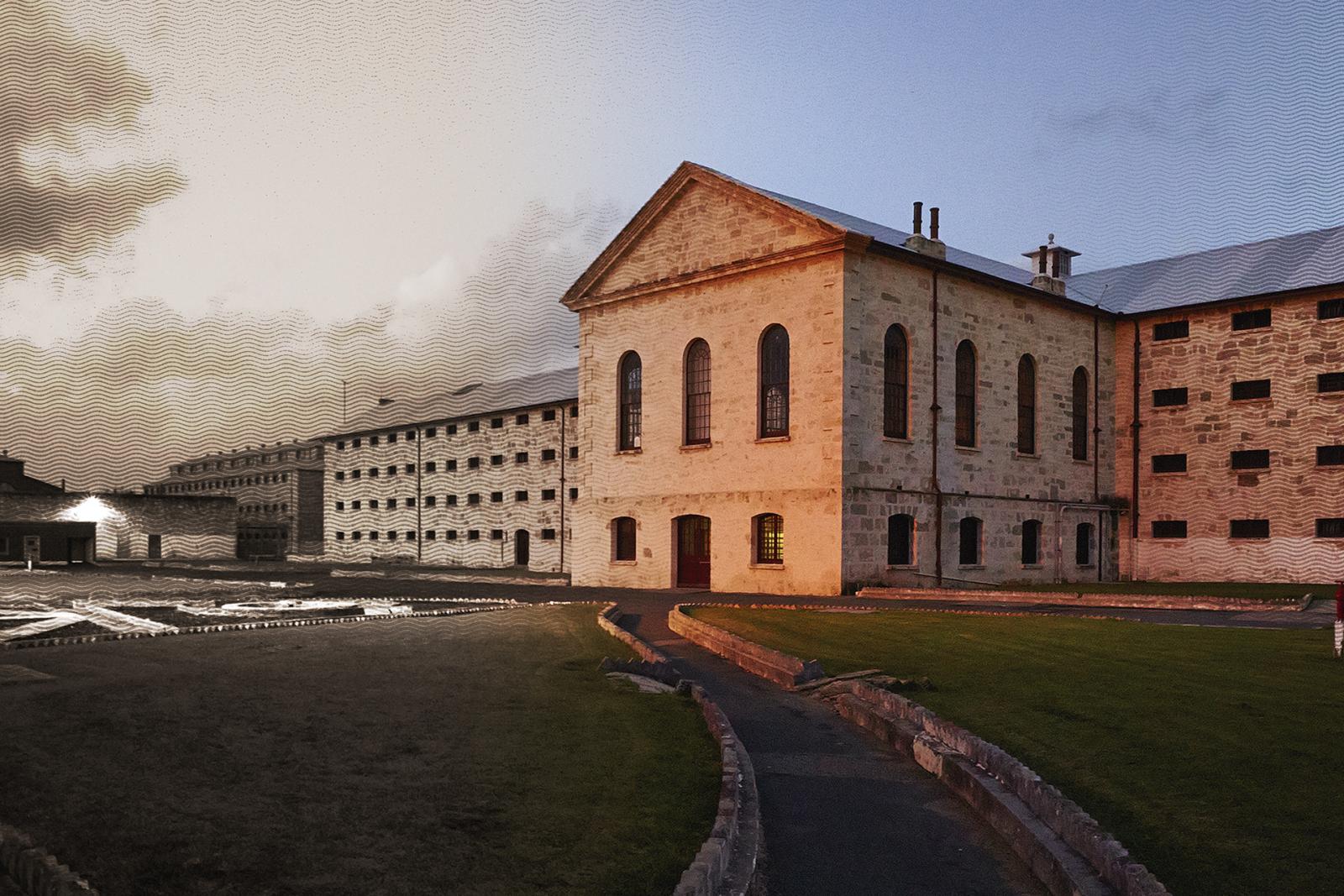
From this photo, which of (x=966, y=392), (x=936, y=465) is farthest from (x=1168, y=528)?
(x=936, y=465)

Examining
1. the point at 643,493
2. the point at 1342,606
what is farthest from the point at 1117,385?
the point at 1342,606

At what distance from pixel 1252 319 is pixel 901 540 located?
14290 mm

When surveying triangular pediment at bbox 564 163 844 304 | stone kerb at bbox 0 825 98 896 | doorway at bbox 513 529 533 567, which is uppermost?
triangular pediment at bbox 564 163 844 304

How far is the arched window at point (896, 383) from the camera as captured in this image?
2820 centimetres

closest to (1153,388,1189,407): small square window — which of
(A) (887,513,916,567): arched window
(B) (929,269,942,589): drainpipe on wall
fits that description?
(B) (929,269,942,589): drainpipe on wall

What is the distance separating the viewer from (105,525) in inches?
2502

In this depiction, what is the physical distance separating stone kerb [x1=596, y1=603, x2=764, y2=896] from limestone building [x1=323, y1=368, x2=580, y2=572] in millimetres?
38376

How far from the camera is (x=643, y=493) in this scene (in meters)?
32.0

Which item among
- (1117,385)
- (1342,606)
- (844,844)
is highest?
(1117,385)

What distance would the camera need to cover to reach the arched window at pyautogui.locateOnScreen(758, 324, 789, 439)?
93.5 feet

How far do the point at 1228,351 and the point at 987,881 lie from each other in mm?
32369

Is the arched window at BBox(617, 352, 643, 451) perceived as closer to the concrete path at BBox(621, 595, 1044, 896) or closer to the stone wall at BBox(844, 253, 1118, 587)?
the stone wall at BBox(844, 253, 1118, 587)

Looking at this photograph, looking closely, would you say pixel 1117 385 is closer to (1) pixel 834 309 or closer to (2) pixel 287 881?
(1) pixel 834 309

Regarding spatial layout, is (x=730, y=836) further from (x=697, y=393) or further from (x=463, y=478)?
(x=463, y=478)
